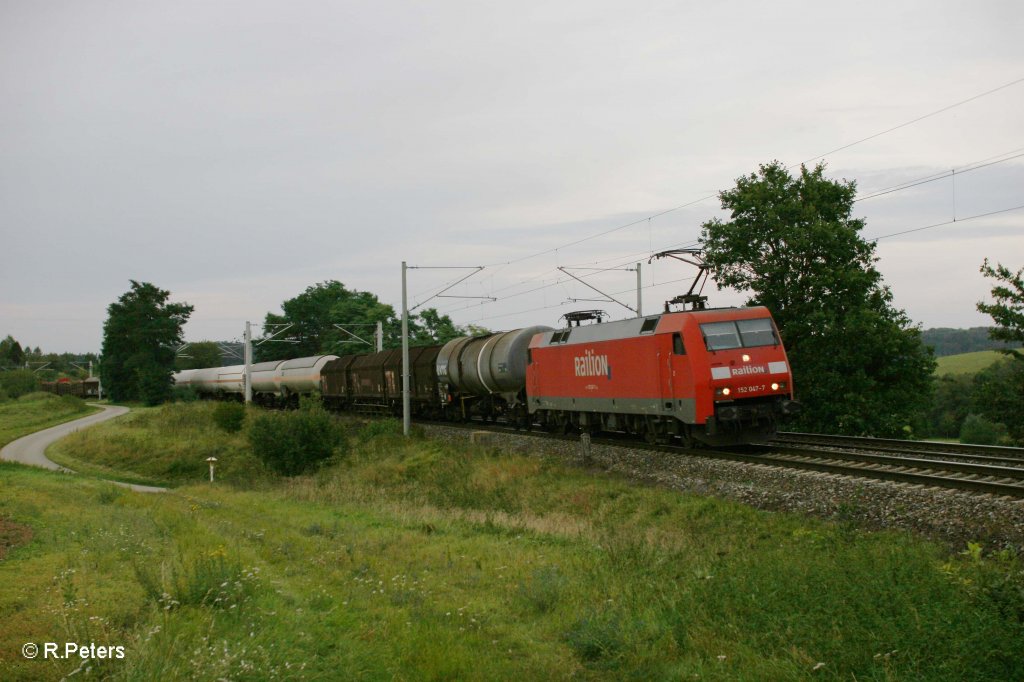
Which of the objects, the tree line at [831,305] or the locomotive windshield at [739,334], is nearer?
the locomotive windshield at [739,334]

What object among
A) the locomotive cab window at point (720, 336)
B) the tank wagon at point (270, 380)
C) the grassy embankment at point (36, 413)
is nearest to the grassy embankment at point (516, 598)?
the locomotive cab window at point (720, 336)

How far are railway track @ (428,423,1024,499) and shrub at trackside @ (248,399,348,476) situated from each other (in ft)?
46.9

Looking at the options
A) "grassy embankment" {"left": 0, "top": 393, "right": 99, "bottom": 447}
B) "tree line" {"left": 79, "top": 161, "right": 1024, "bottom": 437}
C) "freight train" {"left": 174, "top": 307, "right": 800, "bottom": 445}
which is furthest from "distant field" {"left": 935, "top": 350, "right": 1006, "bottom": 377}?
"grassy embankment" {"left": 0, "top": 393, "right": 99, "bottom": 447}

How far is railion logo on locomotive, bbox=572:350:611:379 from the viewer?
22856mm

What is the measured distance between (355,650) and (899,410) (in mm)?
24623

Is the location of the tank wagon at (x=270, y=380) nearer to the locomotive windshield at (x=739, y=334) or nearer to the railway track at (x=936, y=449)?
the locomotive windshield at (x=739, y=334)

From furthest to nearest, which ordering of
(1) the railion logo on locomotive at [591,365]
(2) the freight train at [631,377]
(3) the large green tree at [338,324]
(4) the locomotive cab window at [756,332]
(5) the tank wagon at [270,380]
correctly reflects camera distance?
(3) the large green tree at [338,324] → (5) the tank wagon at [270,380] → (1) the railion logo on locomotive at [591,365] → (4) the locomotive cab window at [756,332] → (2) the freight train at [631,377]

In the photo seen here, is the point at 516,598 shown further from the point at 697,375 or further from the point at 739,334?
the point at 739,334

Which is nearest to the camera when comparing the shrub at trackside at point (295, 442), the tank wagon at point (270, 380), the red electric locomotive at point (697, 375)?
the red electric locomotive at point (697, 375)

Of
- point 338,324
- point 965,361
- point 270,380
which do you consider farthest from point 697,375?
point 965,361

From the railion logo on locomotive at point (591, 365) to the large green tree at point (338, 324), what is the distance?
4599cm

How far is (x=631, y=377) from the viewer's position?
21422 millimetres

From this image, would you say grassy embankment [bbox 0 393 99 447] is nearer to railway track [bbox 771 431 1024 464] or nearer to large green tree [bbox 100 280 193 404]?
large green tree [bbox 100 280 193 404]

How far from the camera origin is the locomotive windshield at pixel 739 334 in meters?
18.8
